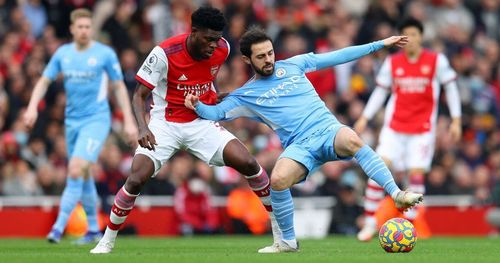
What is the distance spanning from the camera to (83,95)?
1525 centimetres

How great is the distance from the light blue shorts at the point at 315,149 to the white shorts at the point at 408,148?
433 cm

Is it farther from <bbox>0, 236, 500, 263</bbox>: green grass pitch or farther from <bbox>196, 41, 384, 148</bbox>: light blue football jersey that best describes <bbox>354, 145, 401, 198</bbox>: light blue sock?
<bbox>0, 236, 500, 263</bbox>: green grass pitch

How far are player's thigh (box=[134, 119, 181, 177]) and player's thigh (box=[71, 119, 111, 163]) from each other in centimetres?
277

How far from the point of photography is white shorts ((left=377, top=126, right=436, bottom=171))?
16.1 meters

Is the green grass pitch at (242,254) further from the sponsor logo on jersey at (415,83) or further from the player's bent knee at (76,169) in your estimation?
the sponsor logo on jersey at (415,83)

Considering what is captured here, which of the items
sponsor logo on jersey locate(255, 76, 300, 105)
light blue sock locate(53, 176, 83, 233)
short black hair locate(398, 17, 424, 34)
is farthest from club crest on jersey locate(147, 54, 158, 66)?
short black hair locate(398, 17, 424, 34)

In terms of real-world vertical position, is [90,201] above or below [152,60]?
below

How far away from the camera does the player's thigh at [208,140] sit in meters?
→ 12.3

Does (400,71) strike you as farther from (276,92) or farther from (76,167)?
(76,167)

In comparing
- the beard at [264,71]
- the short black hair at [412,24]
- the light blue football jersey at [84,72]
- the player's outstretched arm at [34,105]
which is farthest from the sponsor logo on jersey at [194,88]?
the short black hair at [412,24]

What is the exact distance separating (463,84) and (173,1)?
238 inches

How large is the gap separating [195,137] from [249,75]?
10.9 metres

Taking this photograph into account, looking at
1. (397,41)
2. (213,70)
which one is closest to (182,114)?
(213,70)

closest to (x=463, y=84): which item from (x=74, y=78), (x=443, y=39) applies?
(x=443, y=39)
